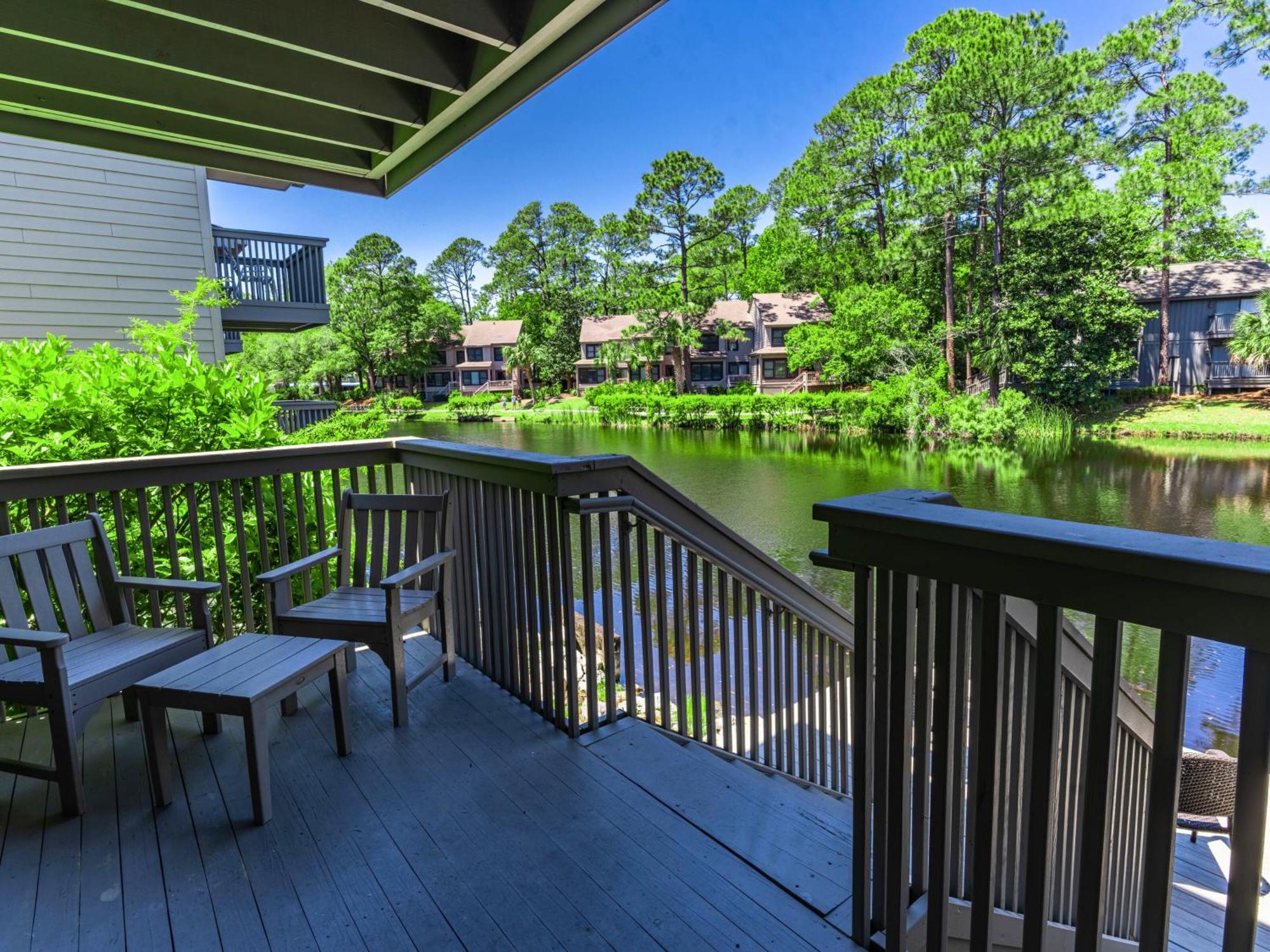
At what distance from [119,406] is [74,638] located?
2.32m

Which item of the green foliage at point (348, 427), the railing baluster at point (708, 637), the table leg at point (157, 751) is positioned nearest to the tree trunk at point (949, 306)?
the green foliage at point (348, 427)

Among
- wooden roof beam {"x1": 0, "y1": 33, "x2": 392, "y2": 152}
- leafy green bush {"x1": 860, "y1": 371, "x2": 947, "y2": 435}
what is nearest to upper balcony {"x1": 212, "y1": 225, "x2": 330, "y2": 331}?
wooden roof beam {"x1": 0, "y1": 33, "x2": 392, "y2": 152}

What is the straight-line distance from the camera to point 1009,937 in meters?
1.55

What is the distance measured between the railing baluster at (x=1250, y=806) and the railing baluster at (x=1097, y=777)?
0.14 m

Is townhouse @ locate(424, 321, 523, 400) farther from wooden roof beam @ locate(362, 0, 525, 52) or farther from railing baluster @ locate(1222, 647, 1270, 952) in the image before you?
railing baluster @ locate(1222, 647, 1270, 952)

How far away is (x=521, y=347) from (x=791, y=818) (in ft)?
146

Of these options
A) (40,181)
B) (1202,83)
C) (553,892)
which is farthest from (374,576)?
(1202,83)

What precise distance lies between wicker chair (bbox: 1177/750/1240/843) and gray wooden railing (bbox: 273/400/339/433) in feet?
30.7

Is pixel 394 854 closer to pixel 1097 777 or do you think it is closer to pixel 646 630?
pixel 646 630

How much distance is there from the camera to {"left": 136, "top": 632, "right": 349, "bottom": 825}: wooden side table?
204 centimetres

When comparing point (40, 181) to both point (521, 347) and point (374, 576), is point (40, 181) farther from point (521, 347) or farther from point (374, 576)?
point (521, 347)

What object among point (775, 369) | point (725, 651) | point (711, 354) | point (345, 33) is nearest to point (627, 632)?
point (725, 651)

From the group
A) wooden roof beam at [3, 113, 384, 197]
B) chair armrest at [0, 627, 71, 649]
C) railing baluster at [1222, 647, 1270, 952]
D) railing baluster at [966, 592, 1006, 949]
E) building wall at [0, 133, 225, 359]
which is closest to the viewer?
railing baluster at [1222, 647, 1270, 952]

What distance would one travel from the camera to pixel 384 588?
2680 mm
